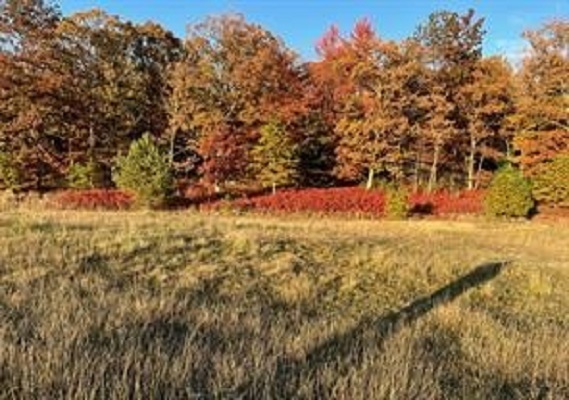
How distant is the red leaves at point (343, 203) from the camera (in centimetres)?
3050

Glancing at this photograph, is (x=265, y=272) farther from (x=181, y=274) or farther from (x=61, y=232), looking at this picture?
(x=61, y=232)

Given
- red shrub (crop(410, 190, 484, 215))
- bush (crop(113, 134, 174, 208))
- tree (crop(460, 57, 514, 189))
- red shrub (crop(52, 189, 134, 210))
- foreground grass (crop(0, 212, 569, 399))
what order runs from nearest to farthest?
foreground grass (crop(0, 212, 569, 399))
bush (crop(113, 134, 174, 208))
red shrub (crop(52, 189, 134, 210))
red shrub (crop(410, 190, 484, 215))
tree (crop(460, 57, 514, 189))

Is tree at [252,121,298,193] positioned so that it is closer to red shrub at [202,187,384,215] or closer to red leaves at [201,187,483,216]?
red leaves at [201,187,483,216]

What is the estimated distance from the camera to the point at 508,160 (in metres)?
36.2

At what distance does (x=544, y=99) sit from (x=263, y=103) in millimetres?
13742

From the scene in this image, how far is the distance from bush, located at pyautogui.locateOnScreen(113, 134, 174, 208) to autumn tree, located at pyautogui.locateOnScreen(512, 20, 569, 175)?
1770 cm

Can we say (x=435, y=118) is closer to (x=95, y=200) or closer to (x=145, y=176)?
(x=145, y=176)

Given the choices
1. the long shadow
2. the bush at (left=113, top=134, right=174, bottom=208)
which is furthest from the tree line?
the long shadow

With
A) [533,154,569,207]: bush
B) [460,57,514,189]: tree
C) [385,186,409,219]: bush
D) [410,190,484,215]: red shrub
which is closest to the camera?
[385,186,409,219]: bush

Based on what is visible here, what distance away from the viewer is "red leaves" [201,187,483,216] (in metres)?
30.5

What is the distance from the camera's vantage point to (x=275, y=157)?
33750 millimetres

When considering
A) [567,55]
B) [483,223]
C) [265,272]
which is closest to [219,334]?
[265,272]

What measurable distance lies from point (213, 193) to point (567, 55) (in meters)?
18.1

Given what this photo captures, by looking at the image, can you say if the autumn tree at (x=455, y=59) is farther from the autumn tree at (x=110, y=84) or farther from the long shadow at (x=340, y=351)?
the long shadow at (x=340, y=351)
